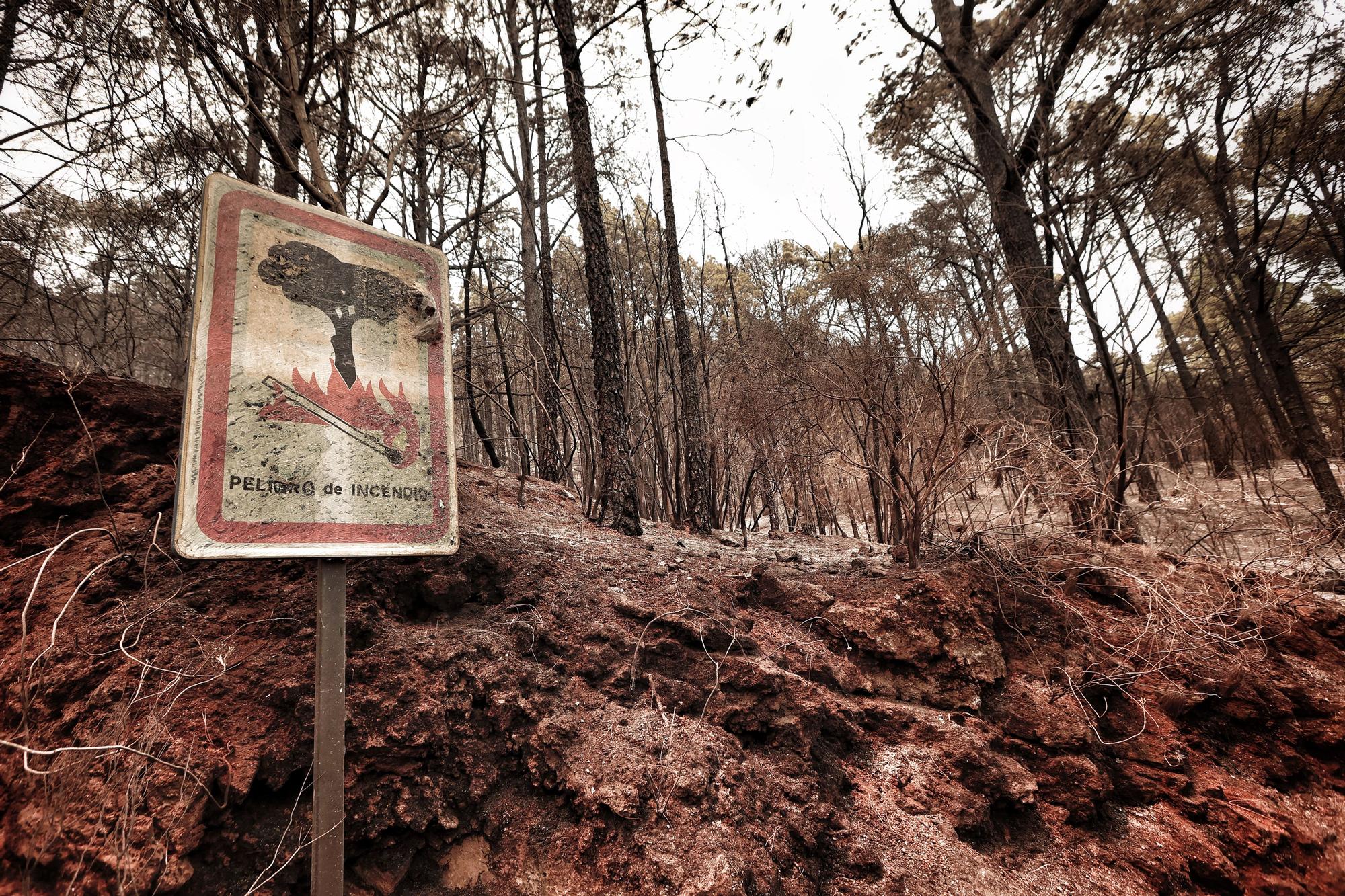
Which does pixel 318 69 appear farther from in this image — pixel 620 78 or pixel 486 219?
pixel 486 219

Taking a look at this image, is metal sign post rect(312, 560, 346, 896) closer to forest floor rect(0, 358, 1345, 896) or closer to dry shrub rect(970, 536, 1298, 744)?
forest floor rect(0, 358, 1345, 896)

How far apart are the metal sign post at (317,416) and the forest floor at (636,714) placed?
336mm

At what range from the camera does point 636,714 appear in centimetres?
171

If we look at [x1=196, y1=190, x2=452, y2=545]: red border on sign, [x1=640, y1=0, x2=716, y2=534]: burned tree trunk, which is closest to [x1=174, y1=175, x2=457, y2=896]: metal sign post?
[x1=196, y1=190, x2=452, y2=545]: red border on sign

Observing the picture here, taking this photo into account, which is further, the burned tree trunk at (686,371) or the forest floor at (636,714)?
the burned tree trunk at (686,371)

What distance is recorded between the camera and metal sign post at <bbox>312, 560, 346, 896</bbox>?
114cm

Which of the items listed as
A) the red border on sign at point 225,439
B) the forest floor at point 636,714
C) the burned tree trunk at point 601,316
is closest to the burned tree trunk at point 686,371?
the burned tree trunk at point 601,316

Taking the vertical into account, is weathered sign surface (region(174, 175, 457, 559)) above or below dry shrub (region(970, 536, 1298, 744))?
above

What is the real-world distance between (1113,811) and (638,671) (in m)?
1.89

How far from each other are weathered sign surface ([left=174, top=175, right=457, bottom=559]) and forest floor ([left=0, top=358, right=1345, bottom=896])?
0.40 m

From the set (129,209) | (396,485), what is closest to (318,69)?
(129,209)

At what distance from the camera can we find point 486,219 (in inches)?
241

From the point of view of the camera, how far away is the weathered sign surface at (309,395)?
45.5 inches

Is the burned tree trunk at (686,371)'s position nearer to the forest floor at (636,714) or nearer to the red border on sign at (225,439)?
the forest floor at (636,714)
